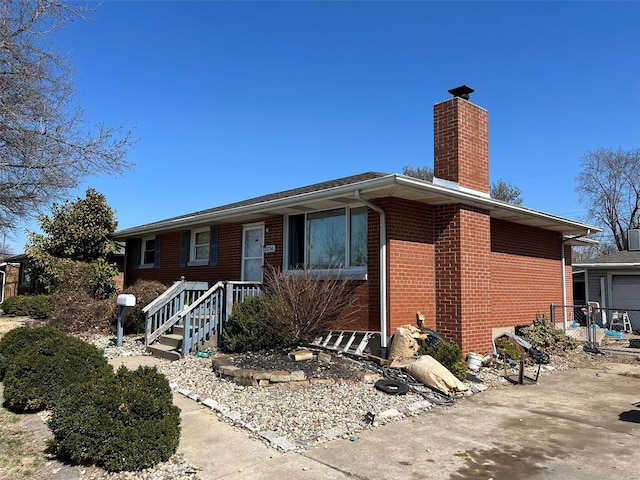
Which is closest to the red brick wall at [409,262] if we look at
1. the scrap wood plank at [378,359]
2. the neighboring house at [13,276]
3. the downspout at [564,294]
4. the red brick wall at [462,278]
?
the red brick wall at [462,278]

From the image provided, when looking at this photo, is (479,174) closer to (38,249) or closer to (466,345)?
(466,345)

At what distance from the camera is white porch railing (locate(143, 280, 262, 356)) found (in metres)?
9.24

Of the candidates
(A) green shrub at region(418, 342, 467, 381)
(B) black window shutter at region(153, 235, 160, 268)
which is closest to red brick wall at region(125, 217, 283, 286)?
(B) black window shutter at region(153, 235, 160, 268)

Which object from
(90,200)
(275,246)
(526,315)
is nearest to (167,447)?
(275,246)

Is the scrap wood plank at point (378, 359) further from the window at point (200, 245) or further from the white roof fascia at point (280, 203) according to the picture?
the window at point (200, 245)

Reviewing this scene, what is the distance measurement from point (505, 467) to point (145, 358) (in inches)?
289

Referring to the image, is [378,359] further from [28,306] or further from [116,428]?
[28,306]

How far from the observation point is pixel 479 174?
32.5 ft

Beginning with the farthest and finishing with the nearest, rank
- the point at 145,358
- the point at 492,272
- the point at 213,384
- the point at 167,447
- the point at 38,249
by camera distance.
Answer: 1. the point at 38,249
2. the point at 492,272
3. the point at 145,358
4. the point at 213,384
5. the point at 167,447

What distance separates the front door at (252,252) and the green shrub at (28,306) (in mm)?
9829

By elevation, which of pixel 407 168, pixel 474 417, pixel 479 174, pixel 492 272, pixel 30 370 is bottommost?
pixel 474 417

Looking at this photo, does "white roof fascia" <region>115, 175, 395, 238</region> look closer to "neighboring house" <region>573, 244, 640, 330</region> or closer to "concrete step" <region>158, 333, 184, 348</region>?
"concrete step" <region>158, 333, 184, 348</region>

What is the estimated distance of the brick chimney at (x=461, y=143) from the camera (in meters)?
9.50

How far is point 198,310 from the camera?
31.5 ft
